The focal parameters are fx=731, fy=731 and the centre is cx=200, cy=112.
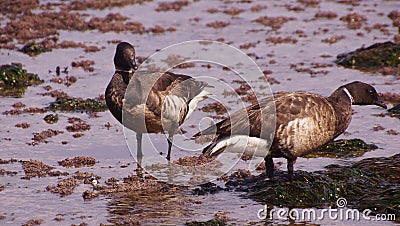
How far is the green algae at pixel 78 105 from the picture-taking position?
44.2ft

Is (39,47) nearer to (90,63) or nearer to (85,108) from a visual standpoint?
(90,63)

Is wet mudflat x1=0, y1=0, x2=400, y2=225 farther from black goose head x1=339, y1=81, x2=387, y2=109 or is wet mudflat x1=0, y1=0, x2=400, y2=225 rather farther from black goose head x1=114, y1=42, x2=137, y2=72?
black goose head x1=114, y1=42, x2=137, y2=72

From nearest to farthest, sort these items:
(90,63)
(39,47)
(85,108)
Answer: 1. (85,108)
2. (90,63)
3. (39,47)

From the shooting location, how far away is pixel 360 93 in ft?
32.9

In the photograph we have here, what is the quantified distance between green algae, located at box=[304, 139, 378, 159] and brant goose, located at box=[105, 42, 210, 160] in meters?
2.14

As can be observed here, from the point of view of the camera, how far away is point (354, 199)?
9.27 metres

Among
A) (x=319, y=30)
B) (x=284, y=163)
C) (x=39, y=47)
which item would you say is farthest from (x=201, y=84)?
(x=319, y=30)

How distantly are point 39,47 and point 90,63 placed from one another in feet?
6.42

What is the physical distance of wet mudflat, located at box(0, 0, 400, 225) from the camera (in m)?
9.16

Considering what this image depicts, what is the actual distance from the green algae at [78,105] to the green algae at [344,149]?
171 inches

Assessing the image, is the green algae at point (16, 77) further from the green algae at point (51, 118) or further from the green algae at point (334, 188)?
the green algae at point (334, 188)

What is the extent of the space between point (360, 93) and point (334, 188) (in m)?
1.47

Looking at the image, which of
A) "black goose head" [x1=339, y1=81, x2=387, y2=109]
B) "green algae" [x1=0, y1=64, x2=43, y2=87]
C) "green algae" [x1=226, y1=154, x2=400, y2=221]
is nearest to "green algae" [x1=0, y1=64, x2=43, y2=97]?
"green algae" [x1=0, y1=64, x2=43, y2=87]

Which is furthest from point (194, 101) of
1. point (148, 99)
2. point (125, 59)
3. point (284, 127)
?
point (284, 127)
